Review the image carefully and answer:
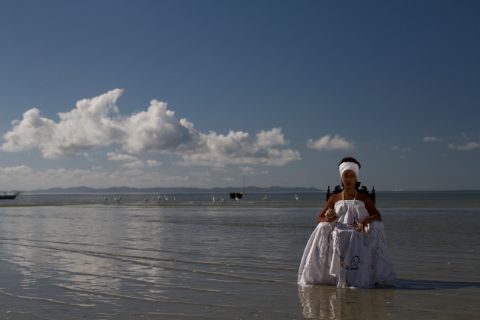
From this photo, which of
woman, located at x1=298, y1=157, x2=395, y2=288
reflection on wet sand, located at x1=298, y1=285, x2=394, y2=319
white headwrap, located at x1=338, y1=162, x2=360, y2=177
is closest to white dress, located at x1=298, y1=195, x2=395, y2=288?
woman, located at x1=298, y1=157, x2=395, y2=288

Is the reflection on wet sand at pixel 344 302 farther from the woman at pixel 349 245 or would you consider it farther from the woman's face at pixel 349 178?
the woman's face at pixel 349 178

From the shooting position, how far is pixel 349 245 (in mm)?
9312

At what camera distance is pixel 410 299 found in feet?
27.0

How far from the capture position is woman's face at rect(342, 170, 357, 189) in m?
9.56

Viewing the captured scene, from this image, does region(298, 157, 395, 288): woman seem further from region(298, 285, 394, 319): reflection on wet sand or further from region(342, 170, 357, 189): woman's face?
region(298, 285, 394, 319): reflection on wet sand

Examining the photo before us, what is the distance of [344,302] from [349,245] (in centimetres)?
148

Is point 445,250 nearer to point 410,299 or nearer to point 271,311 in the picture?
point 410,299

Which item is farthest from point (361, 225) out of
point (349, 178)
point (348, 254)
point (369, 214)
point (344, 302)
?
point (344, 302)

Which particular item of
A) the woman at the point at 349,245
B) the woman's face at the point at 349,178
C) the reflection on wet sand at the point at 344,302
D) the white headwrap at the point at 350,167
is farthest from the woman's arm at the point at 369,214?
the reflection on wet sand at the point at 344,302

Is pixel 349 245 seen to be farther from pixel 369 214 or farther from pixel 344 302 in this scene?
pixel 344 302

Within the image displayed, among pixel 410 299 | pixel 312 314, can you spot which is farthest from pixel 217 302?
pixel 410 299

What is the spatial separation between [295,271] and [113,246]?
23.2ft

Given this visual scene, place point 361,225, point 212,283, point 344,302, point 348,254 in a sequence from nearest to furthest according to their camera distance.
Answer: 1. point 344,302
2. point 348,254
3. point 361,225
4. point 212,283

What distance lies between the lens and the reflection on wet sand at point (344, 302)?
7.27 meters
